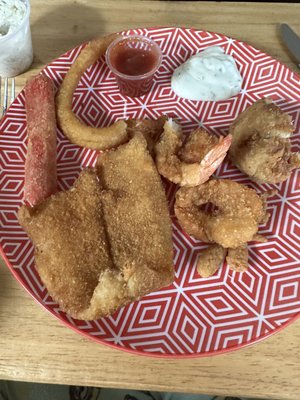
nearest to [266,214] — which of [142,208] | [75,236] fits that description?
[142,208]

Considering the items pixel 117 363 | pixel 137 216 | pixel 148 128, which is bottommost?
pixel 117 363

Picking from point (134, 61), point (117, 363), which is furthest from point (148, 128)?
point (117, 363)

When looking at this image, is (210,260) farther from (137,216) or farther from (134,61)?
(134,61)

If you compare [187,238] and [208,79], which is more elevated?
[208,79]

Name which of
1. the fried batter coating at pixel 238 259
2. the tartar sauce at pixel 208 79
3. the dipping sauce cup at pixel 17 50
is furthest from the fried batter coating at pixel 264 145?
the dipping sauce cup at pixel 17 50

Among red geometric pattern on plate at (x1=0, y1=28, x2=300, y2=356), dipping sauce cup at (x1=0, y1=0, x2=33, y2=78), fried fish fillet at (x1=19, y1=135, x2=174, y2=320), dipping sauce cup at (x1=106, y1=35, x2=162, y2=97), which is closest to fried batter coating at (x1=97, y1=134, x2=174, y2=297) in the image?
fried fish fillet at (x1=19, y1=135, x2=174, y2=320)

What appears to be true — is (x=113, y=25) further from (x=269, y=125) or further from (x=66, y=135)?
(x=269, y=125)
